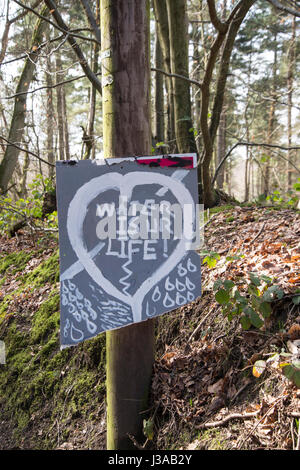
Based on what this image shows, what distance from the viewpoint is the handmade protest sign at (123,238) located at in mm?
2090

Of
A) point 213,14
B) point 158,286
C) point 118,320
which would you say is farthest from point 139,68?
point 118,320

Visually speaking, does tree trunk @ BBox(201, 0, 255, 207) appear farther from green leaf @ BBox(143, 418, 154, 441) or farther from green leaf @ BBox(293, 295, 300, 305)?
green leaf @ BBox(143, 418, 154, 441)

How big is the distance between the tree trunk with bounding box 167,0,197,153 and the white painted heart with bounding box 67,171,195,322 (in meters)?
3.14

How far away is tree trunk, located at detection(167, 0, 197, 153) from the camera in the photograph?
16.5 ft

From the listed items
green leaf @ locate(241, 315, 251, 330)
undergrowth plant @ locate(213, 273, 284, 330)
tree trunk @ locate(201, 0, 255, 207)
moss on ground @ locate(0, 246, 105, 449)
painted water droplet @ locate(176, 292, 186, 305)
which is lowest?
moss on ground @ locate(0, 246, 105, 449)

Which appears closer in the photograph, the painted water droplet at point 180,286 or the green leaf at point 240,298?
the painted water droplet at point 180,286

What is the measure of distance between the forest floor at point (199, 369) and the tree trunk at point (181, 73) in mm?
1412

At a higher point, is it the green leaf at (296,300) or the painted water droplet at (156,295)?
the painted water droplet at (156,295)

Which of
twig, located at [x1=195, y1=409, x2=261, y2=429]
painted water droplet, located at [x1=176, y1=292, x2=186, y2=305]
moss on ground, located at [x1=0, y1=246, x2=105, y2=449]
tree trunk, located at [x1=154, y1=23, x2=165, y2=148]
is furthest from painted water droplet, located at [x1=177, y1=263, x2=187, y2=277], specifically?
tree trunk, located at [x1=154, y1=23, x2=165, y2=148]

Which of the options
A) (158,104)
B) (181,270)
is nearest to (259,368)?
(181,270)

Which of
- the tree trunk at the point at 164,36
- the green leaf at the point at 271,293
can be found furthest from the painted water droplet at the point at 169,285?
the tree trunk at the point at 164,36

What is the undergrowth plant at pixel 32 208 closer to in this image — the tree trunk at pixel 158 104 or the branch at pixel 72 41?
the branch at pixel 72 41

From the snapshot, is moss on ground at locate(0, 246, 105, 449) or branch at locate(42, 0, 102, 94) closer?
moss on ground at locate(0, 246, 105, 449)
